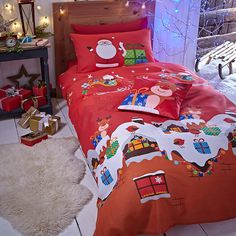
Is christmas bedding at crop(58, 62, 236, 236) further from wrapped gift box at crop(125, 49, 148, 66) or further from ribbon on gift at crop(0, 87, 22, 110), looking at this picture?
ribbon on gift at crop(0, 87, 22, 110)

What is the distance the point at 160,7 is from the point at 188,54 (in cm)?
70

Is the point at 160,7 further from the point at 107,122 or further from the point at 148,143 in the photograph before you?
the point at 148,143

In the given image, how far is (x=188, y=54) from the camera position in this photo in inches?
155

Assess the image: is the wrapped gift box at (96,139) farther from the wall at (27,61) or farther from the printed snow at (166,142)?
the wall at (27,61)

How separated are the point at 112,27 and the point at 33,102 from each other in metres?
1.04

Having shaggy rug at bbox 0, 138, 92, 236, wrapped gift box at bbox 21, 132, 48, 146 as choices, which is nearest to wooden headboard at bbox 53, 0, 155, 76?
wrapped gift box at bbox 21, 132, 48, 146

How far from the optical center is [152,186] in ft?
5.64

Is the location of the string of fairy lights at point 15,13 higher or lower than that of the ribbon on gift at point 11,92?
higher

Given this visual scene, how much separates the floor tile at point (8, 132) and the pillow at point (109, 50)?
2.54 feet

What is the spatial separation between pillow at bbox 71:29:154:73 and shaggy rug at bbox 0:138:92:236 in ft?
2.52

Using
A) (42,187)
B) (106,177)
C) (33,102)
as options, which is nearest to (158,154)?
(106,177)

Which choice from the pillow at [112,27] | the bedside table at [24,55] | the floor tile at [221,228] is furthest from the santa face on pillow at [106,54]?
the floor tile at [221,228]

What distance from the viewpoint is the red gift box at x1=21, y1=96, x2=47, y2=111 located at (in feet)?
10.0

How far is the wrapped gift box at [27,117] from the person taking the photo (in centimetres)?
293
